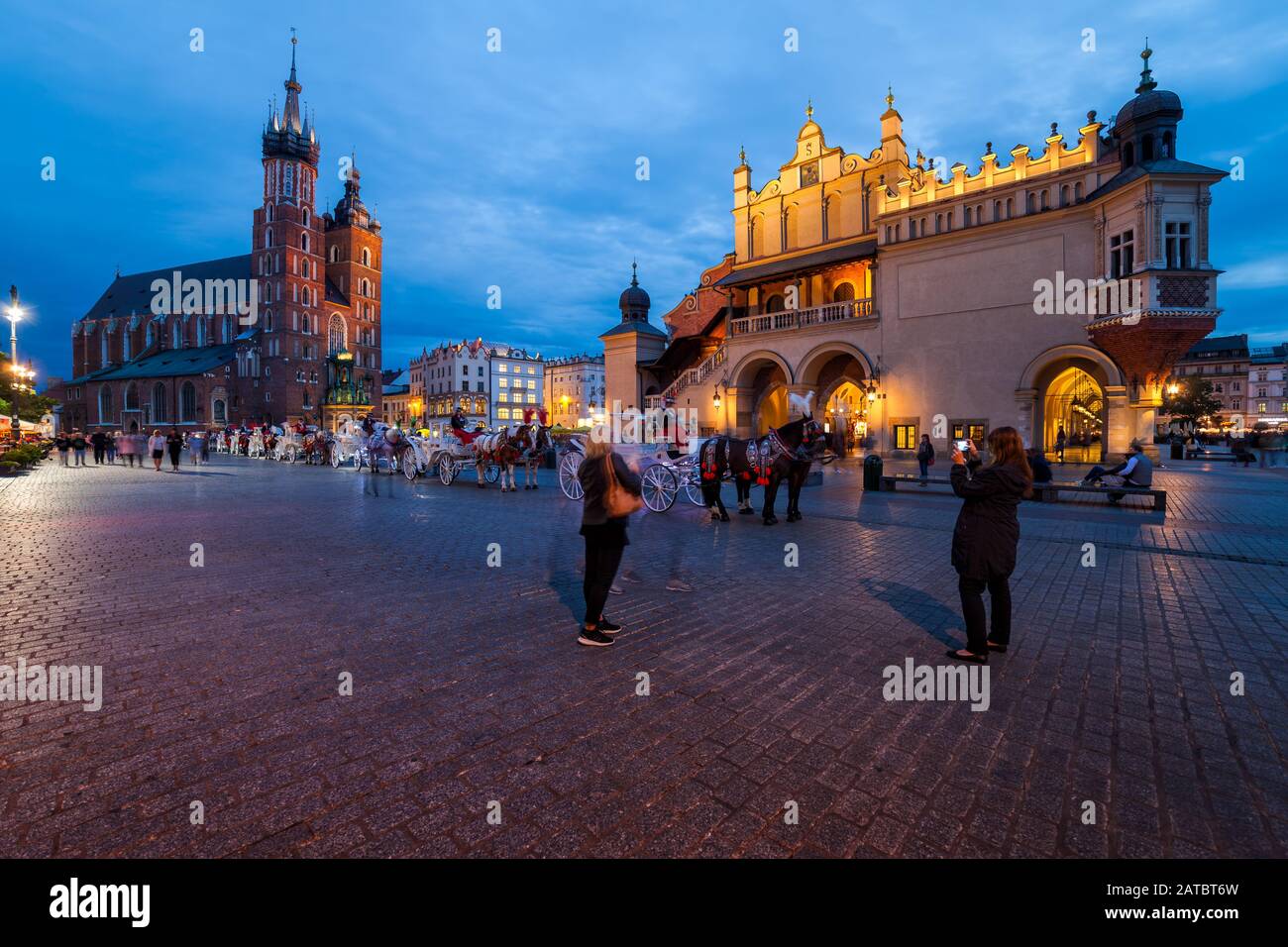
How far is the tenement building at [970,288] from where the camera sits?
68.0ft

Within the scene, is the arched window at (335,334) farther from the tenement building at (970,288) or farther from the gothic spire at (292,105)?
the tenement building at (970,288)

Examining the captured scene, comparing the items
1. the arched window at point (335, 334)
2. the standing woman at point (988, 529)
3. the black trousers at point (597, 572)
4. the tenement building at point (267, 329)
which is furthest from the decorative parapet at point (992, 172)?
the arched window at point (335, 334)

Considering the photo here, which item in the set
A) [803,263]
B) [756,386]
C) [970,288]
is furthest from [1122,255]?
[756,386]

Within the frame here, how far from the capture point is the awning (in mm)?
28922

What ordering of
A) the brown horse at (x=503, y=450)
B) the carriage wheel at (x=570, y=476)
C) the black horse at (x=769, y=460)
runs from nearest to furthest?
the black horse at (x=769, y=460), the carriage wheel at (x=570, y=476), the brown horse at (x=503, y=450)

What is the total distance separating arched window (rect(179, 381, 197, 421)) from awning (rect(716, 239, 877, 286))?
70653 millimetres

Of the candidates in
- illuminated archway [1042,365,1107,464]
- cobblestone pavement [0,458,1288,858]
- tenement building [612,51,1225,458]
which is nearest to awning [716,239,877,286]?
tenement building [612,51,1225,458]

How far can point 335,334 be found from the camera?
273 feet

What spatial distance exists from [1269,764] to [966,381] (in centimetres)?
2589

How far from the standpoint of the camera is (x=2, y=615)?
5.37 metres

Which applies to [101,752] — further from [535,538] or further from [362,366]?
[362,366]

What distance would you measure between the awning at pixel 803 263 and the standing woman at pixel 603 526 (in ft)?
91.6

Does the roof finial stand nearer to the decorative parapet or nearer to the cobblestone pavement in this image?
the decorative parapet
